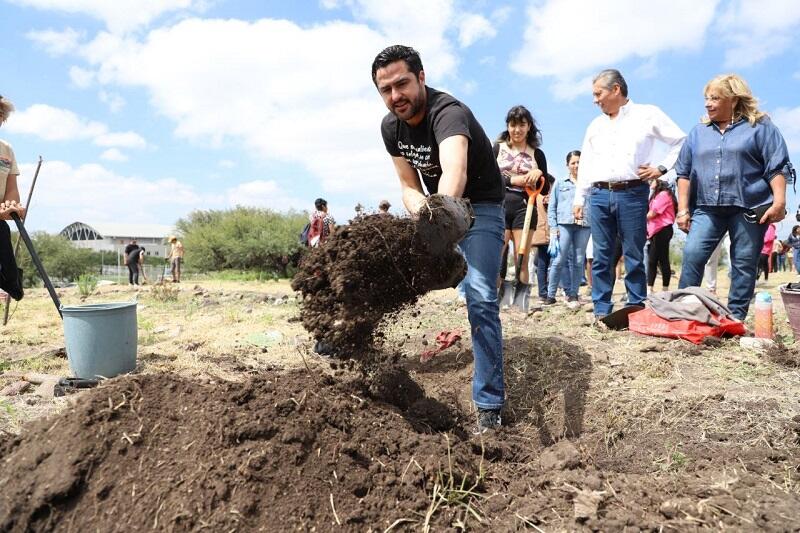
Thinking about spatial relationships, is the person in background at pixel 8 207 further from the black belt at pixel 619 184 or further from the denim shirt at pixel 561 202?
the denim shirt at pixel 561 202

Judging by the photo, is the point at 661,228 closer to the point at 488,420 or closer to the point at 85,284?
the point at 488,420

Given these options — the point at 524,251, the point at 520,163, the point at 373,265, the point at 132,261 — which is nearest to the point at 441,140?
the point at 373,265

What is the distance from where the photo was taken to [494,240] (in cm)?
292

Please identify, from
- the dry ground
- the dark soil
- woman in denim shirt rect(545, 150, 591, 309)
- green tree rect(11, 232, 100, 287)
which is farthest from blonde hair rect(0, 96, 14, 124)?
green tree rect(11, 232, 100, 287)

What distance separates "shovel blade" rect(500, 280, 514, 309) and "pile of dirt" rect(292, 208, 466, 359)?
3.68 meters

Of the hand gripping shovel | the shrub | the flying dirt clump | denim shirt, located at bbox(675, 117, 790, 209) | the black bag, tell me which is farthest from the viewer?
the shrub

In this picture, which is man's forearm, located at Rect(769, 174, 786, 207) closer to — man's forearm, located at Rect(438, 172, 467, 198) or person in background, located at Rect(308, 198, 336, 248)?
man's forearm, located at Rect(438, 172, 467, 198)

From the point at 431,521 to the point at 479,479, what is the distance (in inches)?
12.4

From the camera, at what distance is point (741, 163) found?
4.30 m

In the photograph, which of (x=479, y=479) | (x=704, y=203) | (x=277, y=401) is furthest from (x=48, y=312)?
(x=704, y=203)

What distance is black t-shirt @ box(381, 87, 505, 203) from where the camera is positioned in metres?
2.69

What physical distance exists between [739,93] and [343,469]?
14.5 feet

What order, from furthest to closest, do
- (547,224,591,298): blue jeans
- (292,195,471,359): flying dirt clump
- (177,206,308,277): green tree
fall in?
(177,206,308,277): green tree < (547,224,591,298): blue jeans < (292,195,471,359): flying dirt clump

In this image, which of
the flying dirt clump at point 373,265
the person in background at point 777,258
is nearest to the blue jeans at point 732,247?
the flying dirt clump at point 373,265
